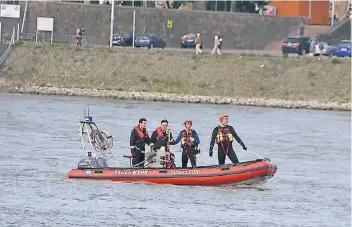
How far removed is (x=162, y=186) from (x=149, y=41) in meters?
41.0

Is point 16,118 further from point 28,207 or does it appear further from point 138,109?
point 28,207

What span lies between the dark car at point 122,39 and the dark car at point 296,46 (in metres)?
8.00

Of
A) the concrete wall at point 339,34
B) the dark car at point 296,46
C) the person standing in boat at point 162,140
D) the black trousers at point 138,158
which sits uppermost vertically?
the concrete wall at point 339,34

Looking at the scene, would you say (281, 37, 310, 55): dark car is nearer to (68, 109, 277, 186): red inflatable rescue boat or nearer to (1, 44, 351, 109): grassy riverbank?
(1, 44, 351, 109): grassy riverbank

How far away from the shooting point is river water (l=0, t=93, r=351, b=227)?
24562 mm

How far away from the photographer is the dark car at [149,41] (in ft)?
224

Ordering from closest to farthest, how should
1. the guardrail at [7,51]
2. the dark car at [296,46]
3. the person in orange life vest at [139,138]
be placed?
the person in orange life vest at [139,138]
the guardrail at [7,51]
the dark car at [296,46]

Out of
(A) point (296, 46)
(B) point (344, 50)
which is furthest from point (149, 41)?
(B) point (344, 50)

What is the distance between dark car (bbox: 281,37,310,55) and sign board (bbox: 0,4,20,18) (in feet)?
47.4

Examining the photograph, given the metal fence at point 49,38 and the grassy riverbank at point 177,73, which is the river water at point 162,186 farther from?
the metal fence at point 49,38

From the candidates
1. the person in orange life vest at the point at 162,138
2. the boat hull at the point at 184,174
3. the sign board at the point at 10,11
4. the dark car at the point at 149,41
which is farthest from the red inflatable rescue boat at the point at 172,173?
the dark car at the point at 149,41

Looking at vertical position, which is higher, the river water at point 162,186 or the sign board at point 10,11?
the sign board at point 10,11

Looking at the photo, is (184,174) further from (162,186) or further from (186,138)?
(186,138)

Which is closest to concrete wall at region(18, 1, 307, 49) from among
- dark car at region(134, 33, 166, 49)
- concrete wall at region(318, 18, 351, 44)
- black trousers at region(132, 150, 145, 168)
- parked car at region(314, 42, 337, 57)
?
concrete wall at region(318, 18, 351, 44)
